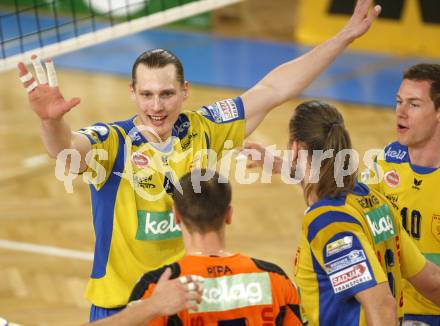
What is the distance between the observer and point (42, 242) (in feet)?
30.9

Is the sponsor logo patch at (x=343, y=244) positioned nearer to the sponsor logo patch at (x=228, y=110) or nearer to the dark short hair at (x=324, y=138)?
the dark short hair at (x=324, y=138)

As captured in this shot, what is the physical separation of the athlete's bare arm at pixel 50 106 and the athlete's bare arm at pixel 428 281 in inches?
78.9

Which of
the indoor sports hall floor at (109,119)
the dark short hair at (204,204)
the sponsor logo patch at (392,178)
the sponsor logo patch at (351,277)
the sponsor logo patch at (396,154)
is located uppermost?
the dark short hair at (204,204)

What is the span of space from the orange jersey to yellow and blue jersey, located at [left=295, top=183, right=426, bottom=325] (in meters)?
0.37

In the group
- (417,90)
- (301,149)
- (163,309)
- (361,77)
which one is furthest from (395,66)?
(163,309)

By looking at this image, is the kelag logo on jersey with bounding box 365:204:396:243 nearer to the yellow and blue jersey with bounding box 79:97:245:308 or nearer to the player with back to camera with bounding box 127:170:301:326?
the player with back to camera with bounding box 127:170:301:326

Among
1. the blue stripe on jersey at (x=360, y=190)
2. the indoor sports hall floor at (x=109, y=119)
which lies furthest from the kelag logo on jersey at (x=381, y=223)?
the indoor sports hall floor at (x=109, y=119)

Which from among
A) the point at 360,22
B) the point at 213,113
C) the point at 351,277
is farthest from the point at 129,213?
the point at 360,22

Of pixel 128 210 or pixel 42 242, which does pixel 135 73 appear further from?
pixel 42 242

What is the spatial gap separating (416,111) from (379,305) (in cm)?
172

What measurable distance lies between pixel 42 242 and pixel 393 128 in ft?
17.3

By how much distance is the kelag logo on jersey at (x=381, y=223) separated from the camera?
15.3 ft

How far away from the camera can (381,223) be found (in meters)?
4.69

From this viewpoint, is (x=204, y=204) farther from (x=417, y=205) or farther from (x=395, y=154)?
(x=395, y=154)
